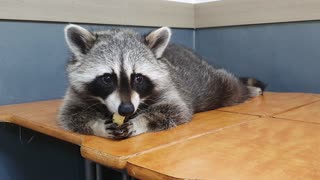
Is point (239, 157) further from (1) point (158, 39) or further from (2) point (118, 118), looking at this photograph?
(1) point (158, 39)

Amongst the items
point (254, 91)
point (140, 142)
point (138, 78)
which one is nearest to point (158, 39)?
point (138, 78)

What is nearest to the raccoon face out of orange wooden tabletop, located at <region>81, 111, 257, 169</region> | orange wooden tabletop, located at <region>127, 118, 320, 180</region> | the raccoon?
the raccoon

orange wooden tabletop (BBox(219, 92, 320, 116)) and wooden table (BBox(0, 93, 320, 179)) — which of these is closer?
wooden table (BBox(0, 93, 320, 179))

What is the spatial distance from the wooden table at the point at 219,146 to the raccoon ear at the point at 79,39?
10.8 inches

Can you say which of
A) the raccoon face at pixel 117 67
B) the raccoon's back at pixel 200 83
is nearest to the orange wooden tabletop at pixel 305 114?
the raccoon's back at pixel 200 83

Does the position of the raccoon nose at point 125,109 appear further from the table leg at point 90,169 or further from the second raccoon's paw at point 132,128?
the table leg at point 90,169

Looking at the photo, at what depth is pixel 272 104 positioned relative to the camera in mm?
1535

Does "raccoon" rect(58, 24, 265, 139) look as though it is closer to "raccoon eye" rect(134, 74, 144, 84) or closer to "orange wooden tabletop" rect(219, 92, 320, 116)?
"raccoon eye" rect(134, 74, 144, 84)

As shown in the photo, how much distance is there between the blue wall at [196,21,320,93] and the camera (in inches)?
73.5

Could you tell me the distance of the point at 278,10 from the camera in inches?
78.1

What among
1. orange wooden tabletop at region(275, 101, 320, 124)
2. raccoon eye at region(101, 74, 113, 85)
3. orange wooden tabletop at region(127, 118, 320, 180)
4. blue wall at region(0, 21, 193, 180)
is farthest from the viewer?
blue wall at region(0, 21, 193, 180)

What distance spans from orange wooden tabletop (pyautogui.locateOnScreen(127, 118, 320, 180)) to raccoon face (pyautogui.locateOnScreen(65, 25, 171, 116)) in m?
0.24

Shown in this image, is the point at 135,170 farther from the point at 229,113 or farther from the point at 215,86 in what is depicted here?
the point at 215,86

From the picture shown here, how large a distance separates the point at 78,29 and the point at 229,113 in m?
0.66
